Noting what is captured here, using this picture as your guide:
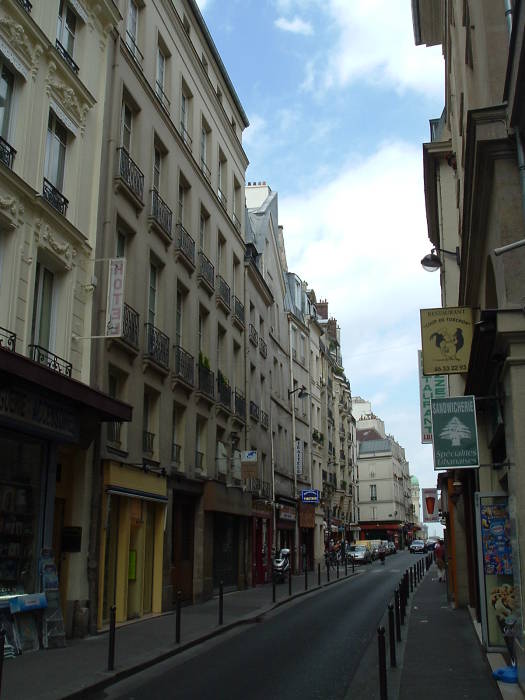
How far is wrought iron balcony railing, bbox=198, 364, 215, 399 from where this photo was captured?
22311 millimetres

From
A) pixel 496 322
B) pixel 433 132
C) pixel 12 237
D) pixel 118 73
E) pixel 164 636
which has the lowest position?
pixel 164 636

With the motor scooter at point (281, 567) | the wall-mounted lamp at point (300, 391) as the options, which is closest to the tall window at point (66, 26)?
the motor scooter at point (281, 567)

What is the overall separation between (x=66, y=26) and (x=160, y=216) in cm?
550

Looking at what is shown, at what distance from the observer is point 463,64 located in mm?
12617

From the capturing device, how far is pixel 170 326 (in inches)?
781

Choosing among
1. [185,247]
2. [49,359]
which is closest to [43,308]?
[49,359]

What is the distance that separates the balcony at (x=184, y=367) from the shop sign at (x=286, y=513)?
Answer: 45.8ft

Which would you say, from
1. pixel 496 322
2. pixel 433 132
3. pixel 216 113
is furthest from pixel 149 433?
pixel 433 132

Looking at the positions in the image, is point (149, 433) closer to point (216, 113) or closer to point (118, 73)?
point (118, 73)

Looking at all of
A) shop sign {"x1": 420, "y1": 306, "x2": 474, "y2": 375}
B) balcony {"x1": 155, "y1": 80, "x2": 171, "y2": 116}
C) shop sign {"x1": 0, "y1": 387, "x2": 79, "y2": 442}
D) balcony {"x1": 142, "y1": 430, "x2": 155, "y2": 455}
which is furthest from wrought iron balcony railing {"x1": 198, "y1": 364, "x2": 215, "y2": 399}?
shop sign {"x1": 420, "y1": 306, "x2": 474, "y2": 375}

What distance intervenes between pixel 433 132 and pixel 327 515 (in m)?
28.9

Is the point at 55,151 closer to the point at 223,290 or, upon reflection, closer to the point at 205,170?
the point at 205,170

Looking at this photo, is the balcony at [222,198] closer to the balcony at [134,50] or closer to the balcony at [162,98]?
the balcony at [162,98]

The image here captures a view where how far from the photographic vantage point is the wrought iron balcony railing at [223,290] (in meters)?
25.3
